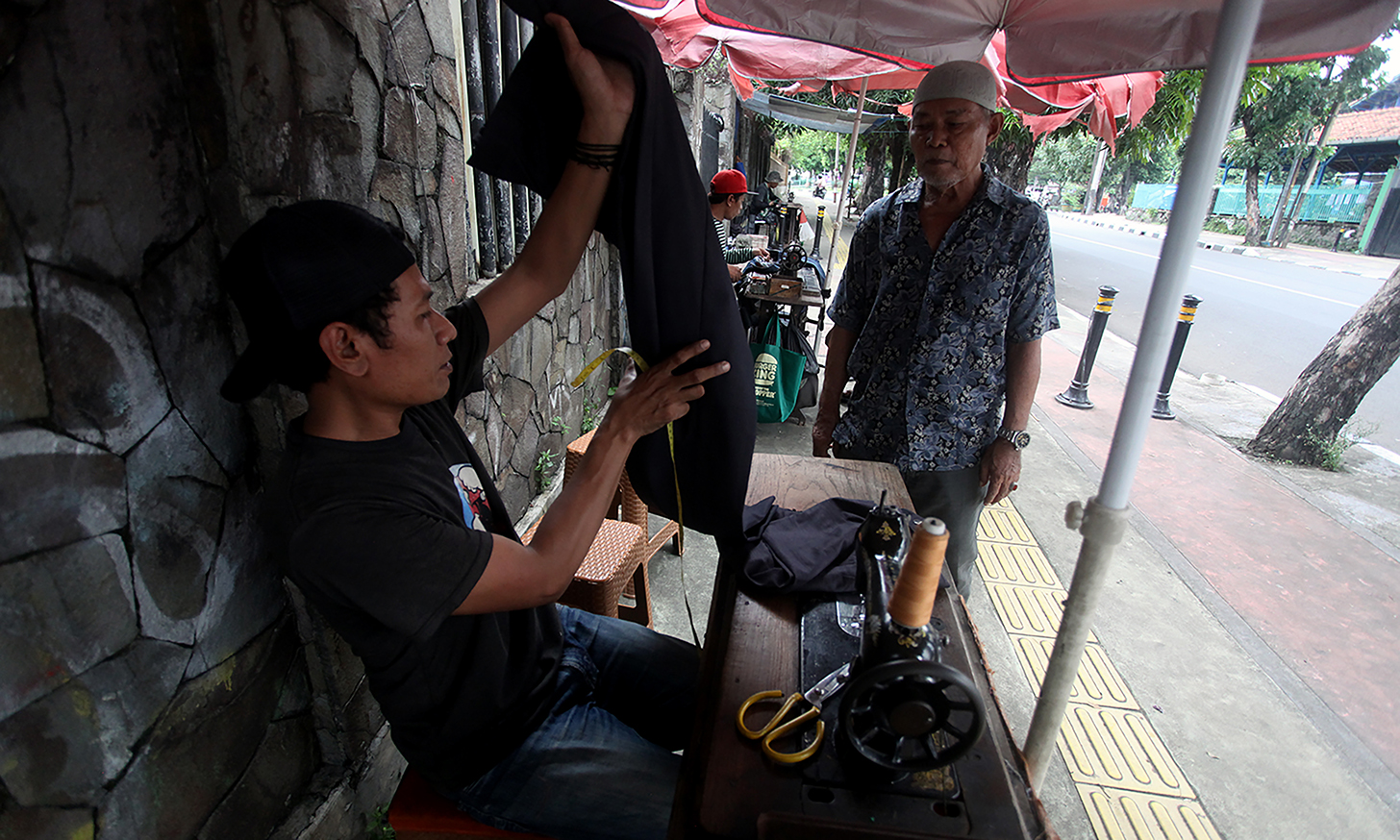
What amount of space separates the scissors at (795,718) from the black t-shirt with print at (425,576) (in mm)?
594

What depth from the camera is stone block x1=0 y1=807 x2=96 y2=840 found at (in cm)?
110

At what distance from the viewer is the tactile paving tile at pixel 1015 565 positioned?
396cm

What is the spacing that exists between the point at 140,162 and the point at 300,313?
53 cm

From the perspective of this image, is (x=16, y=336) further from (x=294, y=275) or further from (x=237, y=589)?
(x=237, y=589)

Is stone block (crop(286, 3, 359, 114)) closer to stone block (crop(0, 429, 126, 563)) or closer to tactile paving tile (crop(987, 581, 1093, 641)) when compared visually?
stone block (crop(0, 429, 126, 563))

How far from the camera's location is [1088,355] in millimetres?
6891

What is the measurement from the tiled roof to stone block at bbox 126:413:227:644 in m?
33.4

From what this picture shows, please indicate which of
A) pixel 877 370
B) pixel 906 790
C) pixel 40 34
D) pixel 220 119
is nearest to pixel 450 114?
pixel 220 119

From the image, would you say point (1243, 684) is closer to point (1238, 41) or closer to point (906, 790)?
point (906, 790)

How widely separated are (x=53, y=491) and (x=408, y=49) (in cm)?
170

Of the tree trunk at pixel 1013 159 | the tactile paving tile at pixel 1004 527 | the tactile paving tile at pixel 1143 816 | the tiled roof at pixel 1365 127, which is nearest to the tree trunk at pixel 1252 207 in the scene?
the tiled roof at pixel 1365 127

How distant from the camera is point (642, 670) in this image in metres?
1.85

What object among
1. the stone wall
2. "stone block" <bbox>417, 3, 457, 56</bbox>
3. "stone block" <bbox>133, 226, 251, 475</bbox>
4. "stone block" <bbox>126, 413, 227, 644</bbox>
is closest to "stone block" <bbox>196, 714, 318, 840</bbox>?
the stone wall

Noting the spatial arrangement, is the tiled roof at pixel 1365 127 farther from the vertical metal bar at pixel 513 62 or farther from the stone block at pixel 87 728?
the stone block at pixel 87 728
